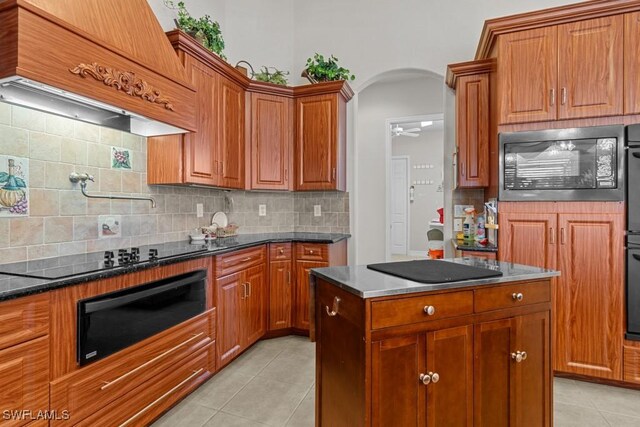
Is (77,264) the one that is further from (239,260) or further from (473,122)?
(473,122)

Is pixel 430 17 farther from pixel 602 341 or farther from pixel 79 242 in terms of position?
pixel 79 242

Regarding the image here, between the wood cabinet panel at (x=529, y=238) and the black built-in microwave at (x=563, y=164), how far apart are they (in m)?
0.15

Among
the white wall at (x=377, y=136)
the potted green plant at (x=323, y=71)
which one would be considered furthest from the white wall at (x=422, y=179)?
the potted green plant at (x=323, y=71)

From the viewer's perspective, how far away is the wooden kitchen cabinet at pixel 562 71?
7.68 feet

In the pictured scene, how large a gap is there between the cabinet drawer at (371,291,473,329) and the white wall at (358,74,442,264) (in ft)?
12.2

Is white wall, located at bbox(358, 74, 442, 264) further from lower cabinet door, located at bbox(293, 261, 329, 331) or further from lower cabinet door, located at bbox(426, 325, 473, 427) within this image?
lower cabinet door, located at bbox(426, 325, 473, 427)

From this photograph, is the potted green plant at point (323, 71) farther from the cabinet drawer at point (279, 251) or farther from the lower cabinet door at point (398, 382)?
the lower cabinet door at point (398, 382)

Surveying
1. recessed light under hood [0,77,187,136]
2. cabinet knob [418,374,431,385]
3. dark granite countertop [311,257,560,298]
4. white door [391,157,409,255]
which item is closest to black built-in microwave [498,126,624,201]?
dark granite countertop [311,257,560,298]

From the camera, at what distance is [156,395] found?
1.93 metres

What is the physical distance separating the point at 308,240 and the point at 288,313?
0.74 metres

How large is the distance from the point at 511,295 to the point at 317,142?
257 cm

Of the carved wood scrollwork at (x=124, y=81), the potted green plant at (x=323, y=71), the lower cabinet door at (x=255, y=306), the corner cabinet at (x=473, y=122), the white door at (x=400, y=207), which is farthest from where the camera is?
the white door at (x=400, y=207)

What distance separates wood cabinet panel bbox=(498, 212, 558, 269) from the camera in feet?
8.14

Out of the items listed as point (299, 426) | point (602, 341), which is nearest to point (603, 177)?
point (602, 341)
